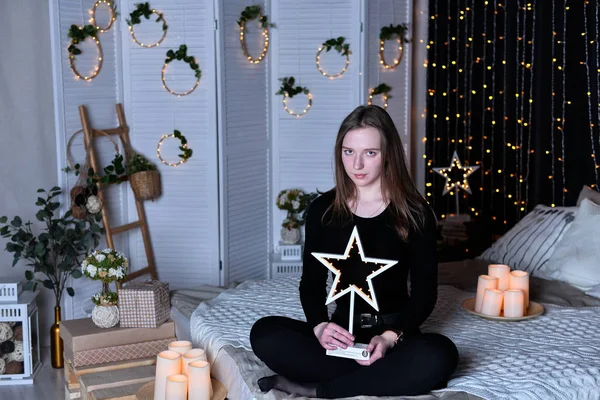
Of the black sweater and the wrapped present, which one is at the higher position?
the black sweater

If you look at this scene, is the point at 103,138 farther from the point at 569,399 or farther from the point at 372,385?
the point at 569,399

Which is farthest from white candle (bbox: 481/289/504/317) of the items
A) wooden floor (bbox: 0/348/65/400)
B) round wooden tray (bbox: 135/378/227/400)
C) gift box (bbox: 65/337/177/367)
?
wooden floor (bbox: 0/348/65/400)

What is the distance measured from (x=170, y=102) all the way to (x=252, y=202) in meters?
0.76

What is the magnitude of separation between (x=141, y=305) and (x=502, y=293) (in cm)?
140

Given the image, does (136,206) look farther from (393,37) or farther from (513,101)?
(513,101)

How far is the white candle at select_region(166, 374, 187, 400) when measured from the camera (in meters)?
2.40

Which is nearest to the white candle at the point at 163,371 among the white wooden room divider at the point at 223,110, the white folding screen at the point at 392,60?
the white wooden room divider at the point at 223,110

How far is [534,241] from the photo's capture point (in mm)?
3742

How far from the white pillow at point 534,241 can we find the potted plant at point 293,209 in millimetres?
1197

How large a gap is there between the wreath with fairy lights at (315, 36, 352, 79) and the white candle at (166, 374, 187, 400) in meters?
2.68

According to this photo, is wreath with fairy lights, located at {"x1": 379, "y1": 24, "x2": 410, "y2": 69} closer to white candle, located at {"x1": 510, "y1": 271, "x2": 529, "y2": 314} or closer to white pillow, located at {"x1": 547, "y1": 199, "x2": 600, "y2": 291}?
white pillow, located at {"x1": 547, "y1": 199, "x2": 600, "y2": 291}

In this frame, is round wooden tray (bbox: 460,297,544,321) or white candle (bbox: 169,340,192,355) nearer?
white candle (bbox: 169,340,192,355)

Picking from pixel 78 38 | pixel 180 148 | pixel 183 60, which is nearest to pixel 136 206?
pixel 180 148

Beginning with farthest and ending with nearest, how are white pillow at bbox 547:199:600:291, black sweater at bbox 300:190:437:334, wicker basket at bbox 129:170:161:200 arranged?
wicker basket at bbox 129:170:161:200
white pillow at bbox 547:199:600:291
black sweater at bbox 300:190:437:334
